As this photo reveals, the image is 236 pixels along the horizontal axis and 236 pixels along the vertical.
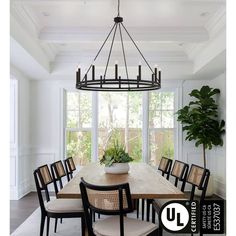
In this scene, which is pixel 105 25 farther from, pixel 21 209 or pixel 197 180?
pixel 21 209

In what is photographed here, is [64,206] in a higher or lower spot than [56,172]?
lower

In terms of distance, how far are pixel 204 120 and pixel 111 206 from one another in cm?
388

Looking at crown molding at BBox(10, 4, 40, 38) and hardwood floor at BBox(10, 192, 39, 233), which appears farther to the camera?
hardwood floor at BBox(10, 192, 39, 233)

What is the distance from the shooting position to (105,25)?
4.29 m

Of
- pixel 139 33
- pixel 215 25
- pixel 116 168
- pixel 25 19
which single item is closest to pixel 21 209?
pixel 116 168

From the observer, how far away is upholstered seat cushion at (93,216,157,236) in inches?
94.1

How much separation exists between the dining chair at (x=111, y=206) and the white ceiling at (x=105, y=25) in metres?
2.01

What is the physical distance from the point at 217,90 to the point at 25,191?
4136 mm

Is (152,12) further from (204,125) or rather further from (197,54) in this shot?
(204,125)

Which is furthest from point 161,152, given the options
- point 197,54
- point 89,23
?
point 89,23

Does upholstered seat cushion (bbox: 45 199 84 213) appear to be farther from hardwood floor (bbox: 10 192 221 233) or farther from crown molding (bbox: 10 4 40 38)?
crown molding (bbox: 10 4 40 38)

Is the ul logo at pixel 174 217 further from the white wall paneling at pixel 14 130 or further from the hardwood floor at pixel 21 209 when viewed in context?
the white wall paneling at pixel 14 130

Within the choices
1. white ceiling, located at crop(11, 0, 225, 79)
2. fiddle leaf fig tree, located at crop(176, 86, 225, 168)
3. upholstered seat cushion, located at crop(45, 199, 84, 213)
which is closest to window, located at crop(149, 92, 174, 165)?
fiddle leaf fig tree, located at crop(176, 86, 225, 168)

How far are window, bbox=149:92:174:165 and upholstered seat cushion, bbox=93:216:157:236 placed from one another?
395cm
